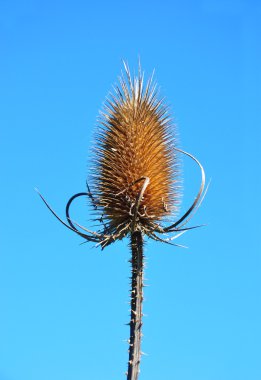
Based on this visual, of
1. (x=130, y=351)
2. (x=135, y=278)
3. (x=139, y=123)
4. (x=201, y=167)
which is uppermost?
(x=139, y=123)

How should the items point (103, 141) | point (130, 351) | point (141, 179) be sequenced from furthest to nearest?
1. point (103, 141)
2. point (141, 179)
3. point (130, 351)

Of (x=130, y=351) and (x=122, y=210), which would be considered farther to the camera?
(x=122, y=210)

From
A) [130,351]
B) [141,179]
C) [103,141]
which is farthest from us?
[103,141]

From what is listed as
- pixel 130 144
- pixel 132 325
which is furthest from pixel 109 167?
pixel 132 325

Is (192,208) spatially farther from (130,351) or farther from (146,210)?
(130,351)

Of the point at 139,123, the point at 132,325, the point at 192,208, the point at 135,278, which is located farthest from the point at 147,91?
the point at 132,325

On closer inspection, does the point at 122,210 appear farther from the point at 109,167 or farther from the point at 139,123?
the point at 139,123

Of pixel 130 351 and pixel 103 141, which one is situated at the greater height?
pixel 103 141
